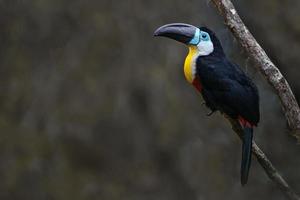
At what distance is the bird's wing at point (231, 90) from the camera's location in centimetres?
242

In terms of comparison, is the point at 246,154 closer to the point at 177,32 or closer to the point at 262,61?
the point at 262,61

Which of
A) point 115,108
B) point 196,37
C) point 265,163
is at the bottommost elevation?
point 115,108

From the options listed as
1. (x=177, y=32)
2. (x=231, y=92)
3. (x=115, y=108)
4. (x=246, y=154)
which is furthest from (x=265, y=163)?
(x=115, y=108)

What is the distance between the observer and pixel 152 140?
12.8ft

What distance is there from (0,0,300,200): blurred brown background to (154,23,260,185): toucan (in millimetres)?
1254

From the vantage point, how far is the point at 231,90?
2443 millimetres

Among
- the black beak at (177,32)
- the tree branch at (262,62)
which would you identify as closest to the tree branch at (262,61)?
the tree branch at (262,62)

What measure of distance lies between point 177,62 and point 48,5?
0.75 metres

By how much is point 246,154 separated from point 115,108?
161 centimetres

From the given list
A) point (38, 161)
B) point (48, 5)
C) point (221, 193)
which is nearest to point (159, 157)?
point (221, 193)

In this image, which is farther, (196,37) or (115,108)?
(115,108)

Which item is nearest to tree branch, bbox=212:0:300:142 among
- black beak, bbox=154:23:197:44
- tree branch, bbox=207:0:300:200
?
tree branch, bbox=207:0:300:200

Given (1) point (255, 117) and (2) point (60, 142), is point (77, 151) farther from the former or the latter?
(1) point (255, 117)

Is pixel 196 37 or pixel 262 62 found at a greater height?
pixel 196 37
